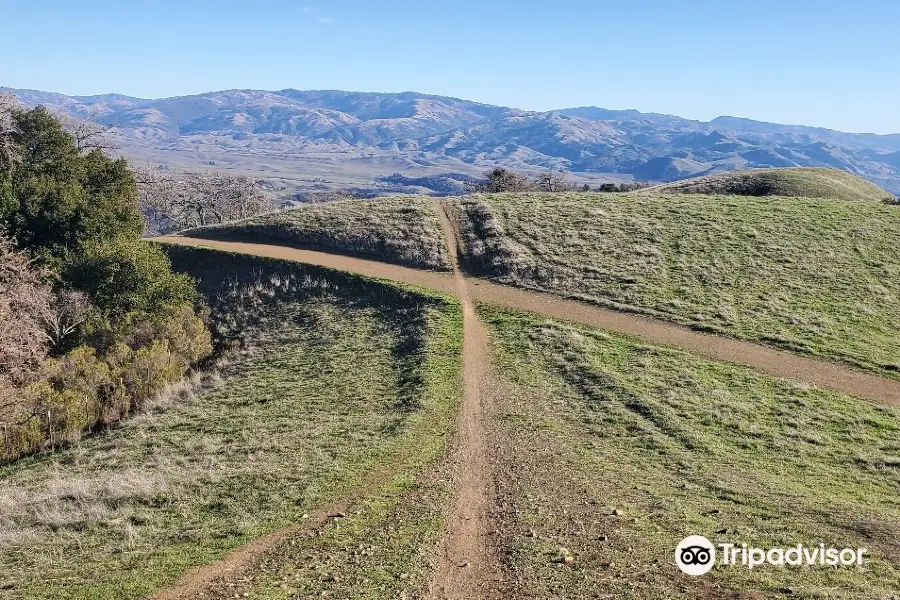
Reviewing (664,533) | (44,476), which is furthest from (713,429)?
(44,476)

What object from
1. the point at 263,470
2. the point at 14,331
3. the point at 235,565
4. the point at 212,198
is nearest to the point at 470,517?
the point at 235,565

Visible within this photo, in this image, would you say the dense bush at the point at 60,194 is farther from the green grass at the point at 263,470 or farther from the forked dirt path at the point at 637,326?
the green grass at the point at 263,470

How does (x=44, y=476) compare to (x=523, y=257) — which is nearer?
(x=44, y=476)

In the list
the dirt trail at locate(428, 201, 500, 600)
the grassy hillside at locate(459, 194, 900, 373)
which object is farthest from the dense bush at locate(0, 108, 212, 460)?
the grassy hillside at locate(459, 194, 900, 373)

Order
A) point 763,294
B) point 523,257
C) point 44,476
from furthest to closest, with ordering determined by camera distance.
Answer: point 523,257 → point 763,294 → point 44,476

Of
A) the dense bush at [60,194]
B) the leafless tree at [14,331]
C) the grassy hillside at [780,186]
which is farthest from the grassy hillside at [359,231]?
the grassy hillside at [780,186]

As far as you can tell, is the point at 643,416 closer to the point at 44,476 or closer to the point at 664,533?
the point at 664,533
